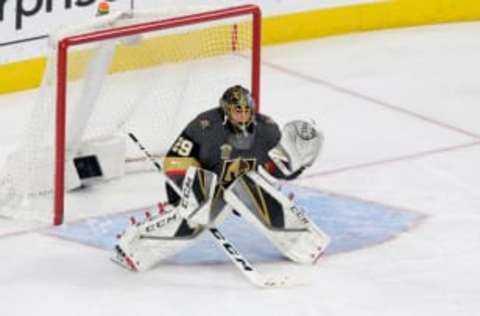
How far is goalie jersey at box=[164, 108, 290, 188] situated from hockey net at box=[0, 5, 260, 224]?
1.93 ft

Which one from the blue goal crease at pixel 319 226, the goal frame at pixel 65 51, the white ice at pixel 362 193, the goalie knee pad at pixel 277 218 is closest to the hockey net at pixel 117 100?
the goal frame at pixel 65 51

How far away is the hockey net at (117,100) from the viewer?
5.95 m

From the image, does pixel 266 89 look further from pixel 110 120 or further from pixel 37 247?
pixel 37 247

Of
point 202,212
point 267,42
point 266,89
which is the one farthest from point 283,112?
point 202,212

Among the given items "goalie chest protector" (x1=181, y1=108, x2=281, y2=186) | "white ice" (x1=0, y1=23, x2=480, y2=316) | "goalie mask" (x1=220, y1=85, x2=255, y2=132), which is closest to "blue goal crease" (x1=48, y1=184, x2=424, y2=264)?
"white ice" (x1=0, y1=23, x2=480, y2=316)

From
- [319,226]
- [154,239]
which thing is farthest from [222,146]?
[319,226]

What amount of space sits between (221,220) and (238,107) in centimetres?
38

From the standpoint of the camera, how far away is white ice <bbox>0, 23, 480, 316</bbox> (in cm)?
527

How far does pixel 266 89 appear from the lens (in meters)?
7.72

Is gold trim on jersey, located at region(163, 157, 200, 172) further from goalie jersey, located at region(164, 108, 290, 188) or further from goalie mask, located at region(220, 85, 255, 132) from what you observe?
goalie mask, located at region(220, 85, 255, 132)

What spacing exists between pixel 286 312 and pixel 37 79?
8.89 ft

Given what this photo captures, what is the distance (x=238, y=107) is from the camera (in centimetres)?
540

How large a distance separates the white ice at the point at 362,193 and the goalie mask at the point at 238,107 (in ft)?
1.61

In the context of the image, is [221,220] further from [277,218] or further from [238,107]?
[238,107]
